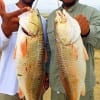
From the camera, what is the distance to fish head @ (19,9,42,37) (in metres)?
2.47

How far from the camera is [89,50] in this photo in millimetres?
2830

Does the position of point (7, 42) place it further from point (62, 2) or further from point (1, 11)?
point (62, 2)

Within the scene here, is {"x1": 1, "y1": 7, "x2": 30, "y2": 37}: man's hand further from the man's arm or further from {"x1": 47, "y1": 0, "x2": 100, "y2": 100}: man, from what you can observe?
{"x1": 47, "y1": 0, "x2": 100, "y2": 100}: man

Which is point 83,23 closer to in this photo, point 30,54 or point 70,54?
point 70,54

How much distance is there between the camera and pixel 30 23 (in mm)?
2484

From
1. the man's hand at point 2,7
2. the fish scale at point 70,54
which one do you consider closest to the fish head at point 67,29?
the fish scale at point 70,54

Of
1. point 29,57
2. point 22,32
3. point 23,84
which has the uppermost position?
point 22,32

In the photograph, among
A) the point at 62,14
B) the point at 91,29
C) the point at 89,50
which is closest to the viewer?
the point at 62,14

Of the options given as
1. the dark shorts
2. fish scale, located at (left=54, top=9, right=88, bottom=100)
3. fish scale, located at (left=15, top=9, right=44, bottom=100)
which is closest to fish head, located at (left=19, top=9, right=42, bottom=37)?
fish scale, located at (left=15, top=9, right=44, bottom=100)

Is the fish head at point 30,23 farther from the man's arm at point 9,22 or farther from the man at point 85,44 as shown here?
the man at point 85,44

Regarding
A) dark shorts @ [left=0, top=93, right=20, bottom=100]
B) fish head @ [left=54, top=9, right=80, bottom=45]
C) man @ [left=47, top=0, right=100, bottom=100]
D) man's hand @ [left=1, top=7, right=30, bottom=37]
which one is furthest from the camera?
dark shorts @ [left=0, top=93, right=20, bottom=100]

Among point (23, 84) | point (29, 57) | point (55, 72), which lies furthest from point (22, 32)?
point (55, 72)

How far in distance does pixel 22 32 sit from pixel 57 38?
0.23 metres

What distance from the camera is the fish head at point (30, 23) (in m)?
2.47
